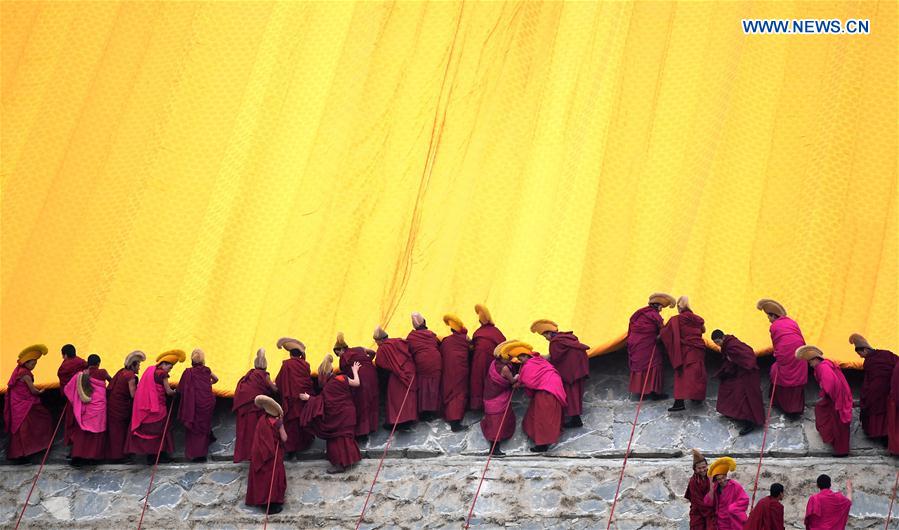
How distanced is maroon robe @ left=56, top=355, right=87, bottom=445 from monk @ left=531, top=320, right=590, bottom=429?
410cm

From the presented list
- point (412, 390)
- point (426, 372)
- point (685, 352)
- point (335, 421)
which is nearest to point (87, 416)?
point (335, 421)

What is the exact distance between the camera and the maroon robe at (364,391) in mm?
14180

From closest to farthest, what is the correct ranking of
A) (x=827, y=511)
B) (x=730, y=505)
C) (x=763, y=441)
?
1. (x=827, y=511)
2. (x=730, y=505)
3. (x=763, y=441)

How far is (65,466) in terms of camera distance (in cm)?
1474

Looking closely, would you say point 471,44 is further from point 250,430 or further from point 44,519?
point 44,519

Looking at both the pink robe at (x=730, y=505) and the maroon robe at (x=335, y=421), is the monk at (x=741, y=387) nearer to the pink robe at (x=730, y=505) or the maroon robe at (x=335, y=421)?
the pink robe at (x=730, y=505)

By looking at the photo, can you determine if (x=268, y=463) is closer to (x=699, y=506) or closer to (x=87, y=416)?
(x=87, y=416)

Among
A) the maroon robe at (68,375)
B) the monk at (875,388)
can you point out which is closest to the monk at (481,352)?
the monk at (875,388)

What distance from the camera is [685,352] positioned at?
1375 centimetres

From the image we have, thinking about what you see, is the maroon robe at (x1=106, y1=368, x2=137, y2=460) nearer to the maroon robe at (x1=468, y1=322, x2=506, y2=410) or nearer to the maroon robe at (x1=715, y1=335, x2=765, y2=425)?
the maroon robe at (x1=468, y1=322, x2=506, y2=410)

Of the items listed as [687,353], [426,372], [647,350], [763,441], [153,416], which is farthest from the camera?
[153,416]

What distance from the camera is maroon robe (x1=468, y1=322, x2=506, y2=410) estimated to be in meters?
14.3

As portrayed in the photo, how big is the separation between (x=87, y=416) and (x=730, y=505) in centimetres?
563

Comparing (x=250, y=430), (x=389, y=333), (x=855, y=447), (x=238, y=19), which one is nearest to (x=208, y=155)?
(x=238, y=19)
